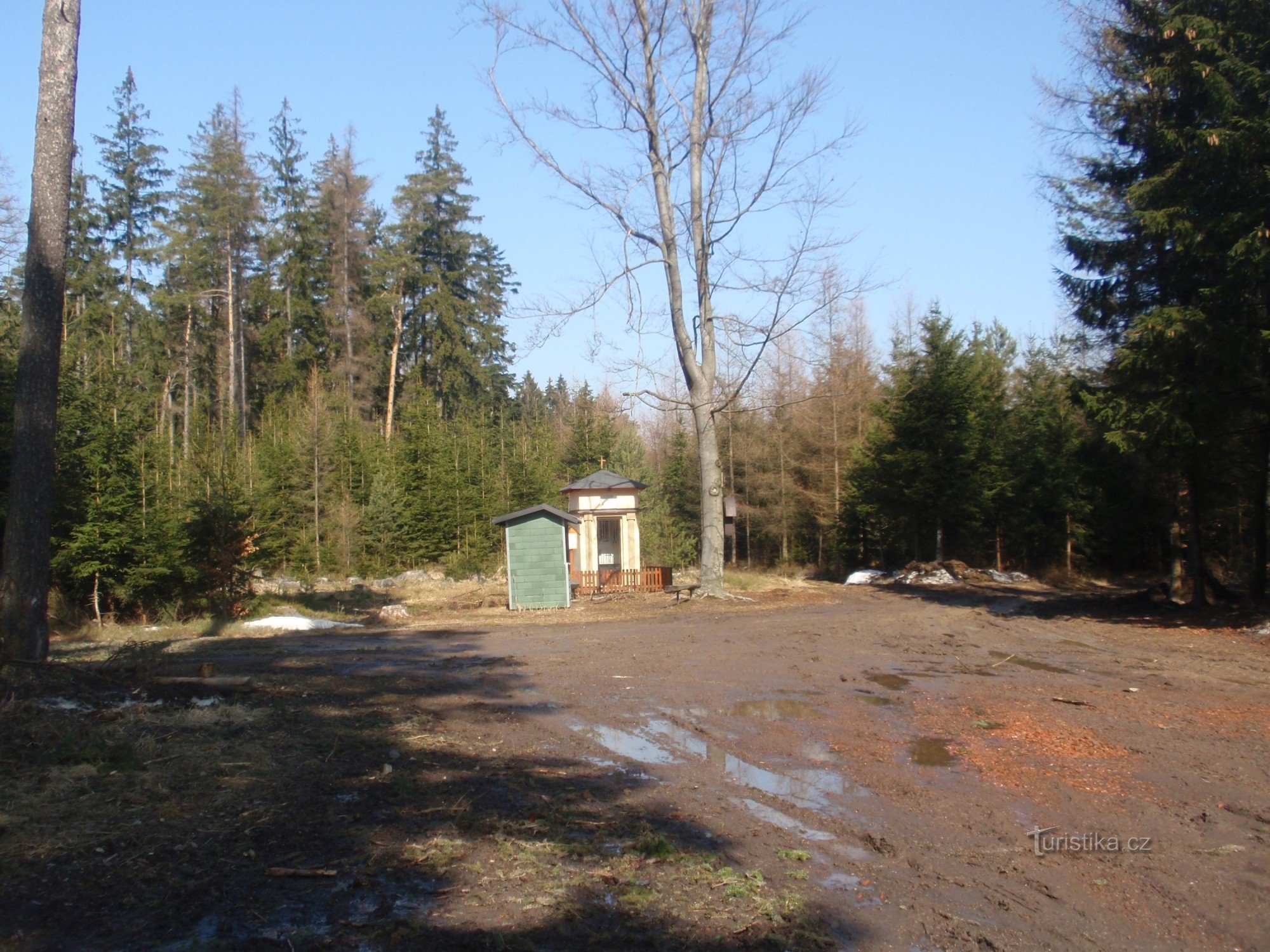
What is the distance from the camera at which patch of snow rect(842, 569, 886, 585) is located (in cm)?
3005

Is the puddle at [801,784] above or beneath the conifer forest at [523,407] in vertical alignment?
beneath

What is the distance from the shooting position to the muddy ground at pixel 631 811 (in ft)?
12.1

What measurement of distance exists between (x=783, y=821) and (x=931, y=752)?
222 centimetres

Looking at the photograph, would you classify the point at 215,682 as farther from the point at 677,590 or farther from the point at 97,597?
the point at 677,590

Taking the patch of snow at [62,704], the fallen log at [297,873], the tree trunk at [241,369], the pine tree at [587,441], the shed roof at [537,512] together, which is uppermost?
the tree trunk at [241,369]

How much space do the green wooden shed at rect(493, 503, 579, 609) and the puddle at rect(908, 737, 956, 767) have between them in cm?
1409

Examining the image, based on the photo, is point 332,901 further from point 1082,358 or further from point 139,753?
point 1082,358

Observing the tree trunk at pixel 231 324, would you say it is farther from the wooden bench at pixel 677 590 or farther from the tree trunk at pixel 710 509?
the tree trunk at pixel 710 509

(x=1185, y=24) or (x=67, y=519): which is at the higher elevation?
(x=1185, y=24)

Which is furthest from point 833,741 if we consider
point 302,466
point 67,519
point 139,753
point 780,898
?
point 302,466

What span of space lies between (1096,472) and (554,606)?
2182 cm

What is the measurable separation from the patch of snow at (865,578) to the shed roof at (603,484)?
847 centimetres

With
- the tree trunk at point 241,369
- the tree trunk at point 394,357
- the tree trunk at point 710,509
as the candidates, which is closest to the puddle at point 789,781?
the tree trunk at point 710,509

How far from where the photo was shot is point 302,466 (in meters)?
30.7
